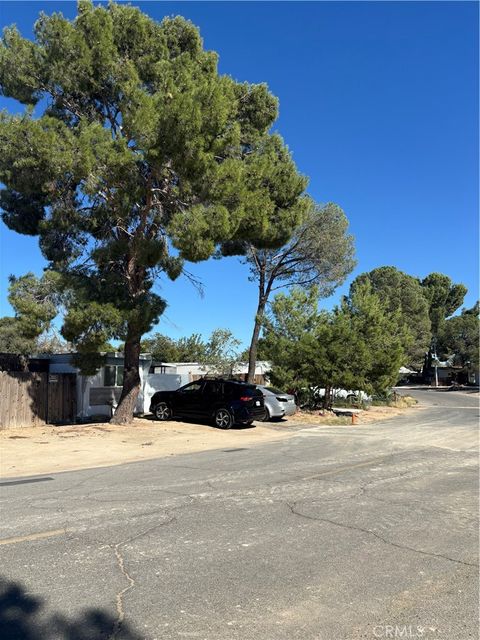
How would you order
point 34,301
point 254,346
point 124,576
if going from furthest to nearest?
1. point 254,346
2. point 34,301
3. point 124,576

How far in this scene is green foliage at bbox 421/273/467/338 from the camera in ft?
247

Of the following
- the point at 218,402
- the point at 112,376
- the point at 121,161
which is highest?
the point at 121,161

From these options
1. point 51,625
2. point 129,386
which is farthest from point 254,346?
point 51,625

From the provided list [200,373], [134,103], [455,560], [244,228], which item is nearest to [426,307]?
[200,373]

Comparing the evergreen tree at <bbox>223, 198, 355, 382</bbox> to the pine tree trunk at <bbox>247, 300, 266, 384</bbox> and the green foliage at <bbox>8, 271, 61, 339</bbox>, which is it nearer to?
the pine tree trunk at <bbox>247, 300, 266, 384</bbox>

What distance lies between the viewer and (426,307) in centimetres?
6625

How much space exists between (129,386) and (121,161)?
25.2 ft

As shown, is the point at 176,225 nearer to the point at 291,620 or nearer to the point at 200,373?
the point at 291,620

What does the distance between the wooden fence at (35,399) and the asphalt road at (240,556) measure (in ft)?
32.6

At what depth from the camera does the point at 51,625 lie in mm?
3725

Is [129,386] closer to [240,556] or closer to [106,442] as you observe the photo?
[106,442]

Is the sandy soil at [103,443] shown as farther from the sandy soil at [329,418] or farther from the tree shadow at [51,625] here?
the tree shadow at [51,625]

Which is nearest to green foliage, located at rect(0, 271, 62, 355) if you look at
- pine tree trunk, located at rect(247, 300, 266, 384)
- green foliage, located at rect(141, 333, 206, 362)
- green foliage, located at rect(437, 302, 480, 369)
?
pine tree trunk, located at rect(247, 300, 266, 384)

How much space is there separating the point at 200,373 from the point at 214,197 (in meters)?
16.5
